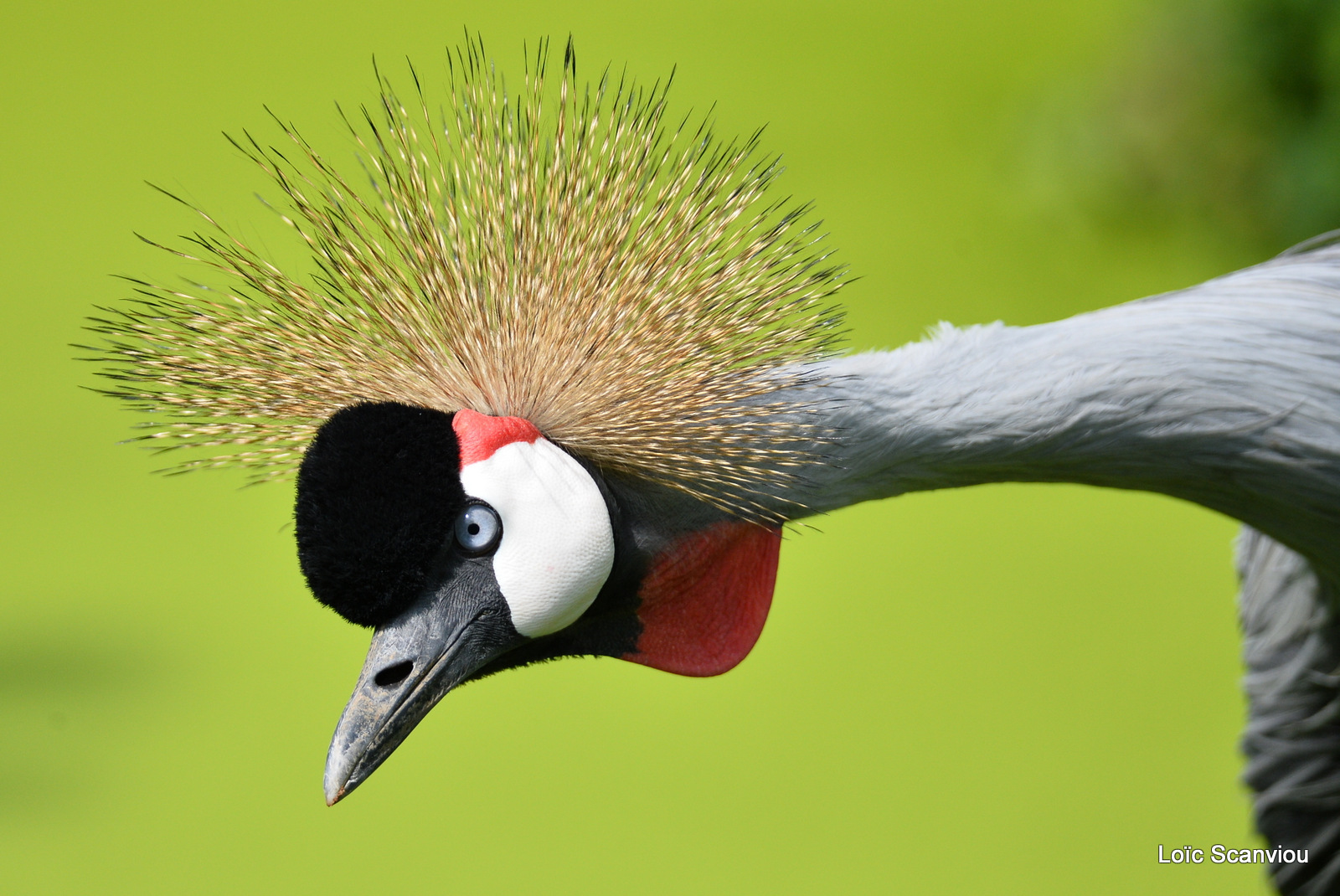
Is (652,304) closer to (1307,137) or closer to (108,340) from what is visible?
(108,340)

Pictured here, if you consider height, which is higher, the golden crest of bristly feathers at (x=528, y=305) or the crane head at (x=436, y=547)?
the golden crest of bristly feathers at (x=528, y=305)

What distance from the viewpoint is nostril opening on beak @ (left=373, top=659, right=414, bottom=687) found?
0.65m

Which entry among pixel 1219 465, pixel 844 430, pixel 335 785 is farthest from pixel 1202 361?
pixel 335 785

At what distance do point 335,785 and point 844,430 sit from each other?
14.4 inches

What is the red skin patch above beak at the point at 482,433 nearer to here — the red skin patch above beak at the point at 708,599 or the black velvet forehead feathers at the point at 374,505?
the black velvet forehead feathers at the point at 374,505

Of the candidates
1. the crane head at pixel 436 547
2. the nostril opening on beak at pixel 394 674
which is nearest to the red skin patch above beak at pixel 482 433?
the crane head at pixel 436 547

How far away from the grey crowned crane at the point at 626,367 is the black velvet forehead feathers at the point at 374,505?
3 centimetres

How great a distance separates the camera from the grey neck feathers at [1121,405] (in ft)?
2.33

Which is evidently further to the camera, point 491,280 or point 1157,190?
→ point 1157,190

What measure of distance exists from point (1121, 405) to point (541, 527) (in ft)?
1.19

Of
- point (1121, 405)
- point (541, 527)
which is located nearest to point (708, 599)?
point (541, 527)

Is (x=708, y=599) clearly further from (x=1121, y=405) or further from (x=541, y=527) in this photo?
(x=1121, y=405)

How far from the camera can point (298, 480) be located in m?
0.63

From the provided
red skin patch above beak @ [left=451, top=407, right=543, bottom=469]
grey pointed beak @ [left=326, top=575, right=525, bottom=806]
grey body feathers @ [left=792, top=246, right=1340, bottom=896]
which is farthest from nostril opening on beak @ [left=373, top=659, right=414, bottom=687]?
grey body feathers @ [left=792, top=246, right=1340, bottom=896]
